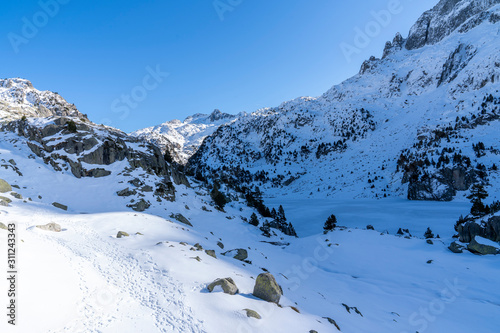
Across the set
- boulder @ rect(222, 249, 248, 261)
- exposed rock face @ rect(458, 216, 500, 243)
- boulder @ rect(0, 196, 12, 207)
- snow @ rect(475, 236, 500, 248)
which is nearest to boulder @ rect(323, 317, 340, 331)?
boulder @ rect(222, 249, 248, 261)

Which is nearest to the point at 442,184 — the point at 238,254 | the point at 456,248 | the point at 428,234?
the point at 428,234

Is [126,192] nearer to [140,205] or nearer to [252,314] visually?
[140,205]

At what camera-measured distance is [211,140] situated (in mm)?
183500

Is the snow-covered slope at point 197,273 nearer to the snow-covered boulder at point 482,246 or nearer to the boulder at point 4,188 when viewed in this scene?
the snow-covered boulder at point 482,246

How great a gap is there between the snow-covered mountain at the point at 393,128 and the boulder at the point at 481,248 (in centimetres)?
3968

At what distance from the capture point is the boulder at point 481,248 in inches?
874

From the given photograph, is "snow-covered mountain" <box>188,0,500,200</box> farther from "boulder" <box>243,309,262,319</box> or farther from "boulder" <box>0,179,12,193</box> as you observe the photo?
"boulder" <box>243,309,262,319</box>

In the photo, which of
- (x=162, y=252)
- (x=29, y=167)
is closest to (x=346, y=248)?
(x=162, y=252)

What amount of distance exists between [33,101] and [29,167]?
6604 cm

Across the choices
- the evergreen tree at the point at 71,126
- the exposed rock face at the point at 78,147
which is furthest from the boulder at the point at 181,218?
the evergreen tree at the point at 71,126

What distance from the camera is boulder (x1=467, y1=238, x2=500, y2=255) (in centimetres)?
2219

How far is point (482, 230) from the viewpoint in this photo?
24859 mm

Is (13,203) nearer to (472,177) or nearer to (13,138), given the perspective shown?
(13,138)

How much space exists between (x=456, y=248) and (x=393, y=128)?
109703 mm
